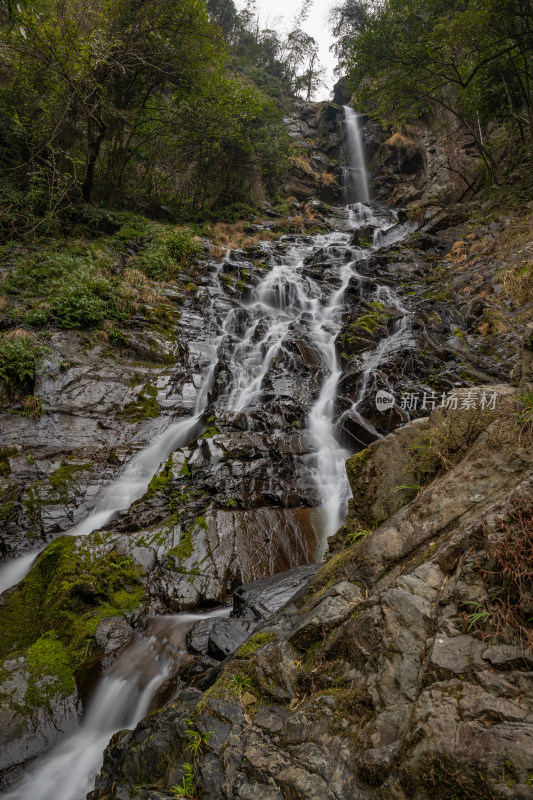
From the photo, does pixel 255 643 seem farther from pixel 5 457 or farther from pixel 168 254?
pixel 168 254

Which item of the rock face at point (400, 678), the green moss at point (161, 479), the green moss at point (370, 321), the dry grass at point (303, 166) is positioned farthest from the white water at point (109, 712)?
the dry grass at point (303, 166)

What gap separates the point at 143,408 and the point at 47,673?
18.6 feet

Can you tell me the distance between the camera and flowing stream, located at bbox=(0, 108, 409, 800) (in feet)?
12.2

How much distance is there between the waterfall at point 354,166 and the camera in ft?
92.0

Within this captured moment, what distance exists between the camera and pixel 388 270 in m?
15.1

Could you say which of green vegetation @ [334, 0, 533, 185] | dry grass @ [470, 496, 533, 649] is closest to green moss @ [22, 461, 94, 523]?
dry grass @ [470, 496, 533, 649]

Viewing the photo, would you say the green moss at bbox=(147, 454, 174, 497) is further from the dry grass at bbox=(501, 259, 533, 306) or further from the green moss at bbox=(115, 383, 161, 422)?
the dry grass at bbox=(501, 259, 533, 306)

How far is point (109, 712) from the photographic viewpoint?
3.93 metres

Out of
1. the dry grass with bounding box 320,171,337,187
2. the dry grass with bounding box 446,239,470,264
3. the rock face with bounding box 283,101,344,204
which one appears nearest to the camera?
the dry grass with bounding box 446,239,470,264

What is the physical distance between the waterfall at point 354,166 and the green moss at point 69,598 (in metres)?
29.3

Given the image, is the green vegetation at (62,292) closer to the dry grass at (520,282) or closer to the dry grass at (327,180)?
the dry grass at (520,282)

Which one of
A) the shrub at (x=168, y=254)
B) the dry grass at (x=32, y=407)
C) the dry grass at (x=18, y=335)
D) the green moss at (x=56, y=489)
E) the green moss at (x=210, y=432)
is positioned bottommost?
the green moss at (x=56, y=489)

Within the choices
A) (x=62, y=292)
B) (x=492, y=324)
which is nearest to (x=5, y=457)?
(x=62, y=292)

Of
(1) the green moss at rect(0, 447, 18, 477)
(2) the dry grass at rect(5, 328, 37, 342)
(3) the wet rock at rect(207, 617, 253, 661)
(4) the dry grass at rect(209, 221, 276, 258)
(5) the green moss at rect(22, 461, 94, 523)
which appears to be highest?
(4) the dry grass at rect(209, 221, 276, 258)
